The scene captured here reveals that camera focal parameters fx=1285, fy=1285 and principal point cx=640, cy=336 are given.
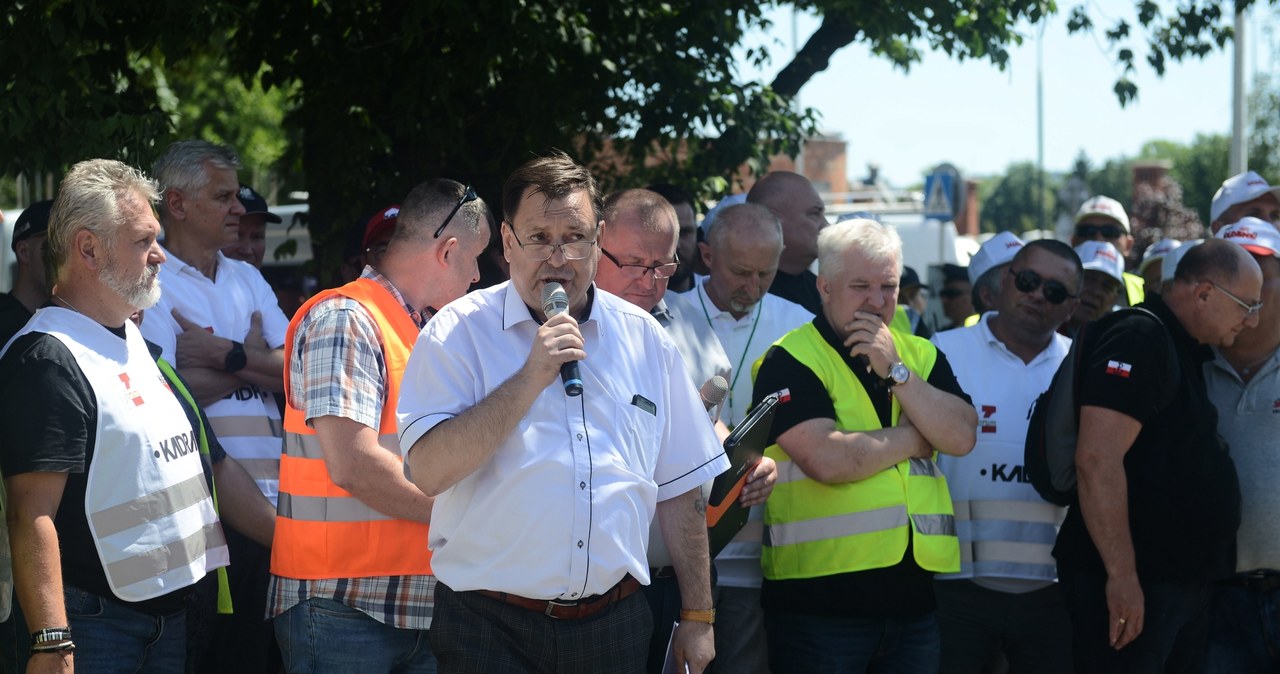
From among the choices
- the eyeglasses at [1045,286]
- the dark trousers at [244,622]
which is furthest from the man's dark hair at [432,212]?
the eyeglasses at [1045,286]

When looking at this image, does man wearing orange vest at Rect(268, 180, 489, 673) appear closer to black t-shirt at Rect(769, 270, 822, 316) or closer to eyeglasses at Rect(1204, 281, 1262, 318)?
black t-shirt at Rect(769, 270, 822, 316)

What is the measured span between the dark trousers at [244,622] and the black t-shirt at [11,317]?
3.35 feet

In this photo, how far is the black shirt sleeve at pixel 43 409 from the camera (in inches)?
129

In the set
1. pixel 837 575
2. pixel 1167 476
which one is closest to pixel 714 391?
pixel 837 575

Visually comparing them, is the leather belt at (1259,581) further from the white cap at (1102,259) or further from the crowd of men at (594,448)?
the white cap at (1102,259)

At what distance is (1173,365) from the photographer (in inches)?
184

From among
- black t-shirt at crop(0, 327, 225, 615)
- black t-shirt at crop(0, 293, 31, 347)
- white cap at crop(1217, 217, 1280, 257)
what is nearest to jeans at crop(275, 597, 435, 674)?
black t-shirt at crop(0, 327, 225, 615)

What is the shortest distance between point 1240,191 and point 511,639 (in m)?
5.81

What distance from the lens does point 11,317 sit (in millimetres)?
4266

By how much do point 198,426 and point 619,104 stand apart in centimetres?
442

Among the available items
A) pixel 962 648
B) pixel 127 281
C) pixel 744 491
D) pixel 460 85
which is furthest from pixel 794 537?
pixel 460 85

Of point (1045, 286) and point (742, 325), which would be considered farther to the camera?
point (1045, 286)

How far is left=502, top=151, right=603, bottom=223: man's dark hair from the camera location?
328 centimetres

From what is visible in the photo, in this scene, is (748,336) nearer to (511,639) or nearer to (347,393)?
(347,393)
